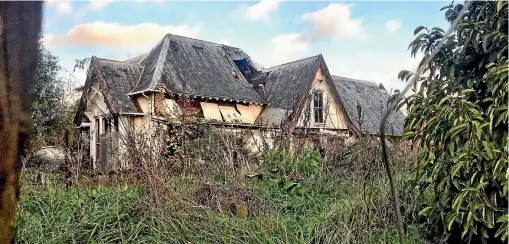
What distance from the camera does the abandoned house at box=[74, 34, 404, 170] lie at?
1425cm

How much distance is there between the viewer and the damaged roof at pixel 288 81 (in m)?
16.8

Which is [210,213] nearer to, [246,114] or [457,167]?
[457,167]

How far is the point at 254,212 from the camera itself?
16.7 ft

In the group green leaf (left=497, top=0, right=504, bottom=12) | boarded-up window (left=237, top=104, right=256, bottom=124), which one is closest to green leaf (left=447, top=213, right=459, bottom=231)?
green leaf (left=497, top=0, right=504, bottom=12)

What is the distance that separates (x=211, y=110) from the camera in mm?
15148

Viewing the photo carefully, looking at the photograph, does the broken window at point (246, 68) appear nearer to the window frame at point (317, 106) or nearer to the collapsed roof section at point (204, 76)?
the collapsed roof section at point (204, 76)

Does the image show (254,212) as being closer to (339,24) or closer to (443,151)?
(443,151)

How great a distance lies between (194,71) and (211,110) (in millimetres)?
1670

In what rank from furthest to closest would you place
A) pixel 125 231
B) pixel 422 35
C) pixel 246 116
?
pixel 246 116 < pixel 125 231 < pixel 422 35

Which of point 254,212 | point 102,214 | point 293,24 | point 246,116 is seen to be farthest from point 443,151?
point 246,116

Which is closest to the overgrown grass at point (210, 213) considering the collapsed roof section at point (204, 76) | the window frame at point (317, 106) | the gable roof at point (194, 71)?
the collapsed roof section at point (204, 76)

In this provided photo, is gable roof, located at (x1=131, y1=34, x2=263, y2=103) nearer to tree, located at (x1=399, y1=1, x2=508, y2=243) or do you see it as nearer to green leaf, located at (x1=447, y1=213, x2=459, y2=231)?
tree, located at (x1=399, y1=1, x2=508, y2=243)

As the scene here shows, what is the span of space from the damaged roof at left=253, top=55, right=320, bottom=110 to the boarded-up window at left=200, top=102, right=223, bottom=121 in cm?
243

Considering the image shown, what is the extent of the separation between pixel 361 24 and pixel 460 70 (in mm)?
3102
